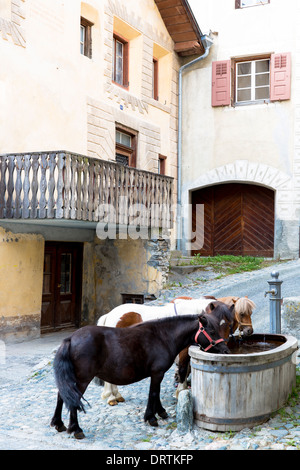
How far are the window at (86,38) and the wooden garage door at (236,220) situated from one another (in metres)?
6.36

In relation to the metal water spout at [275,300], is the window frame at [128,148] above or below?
above

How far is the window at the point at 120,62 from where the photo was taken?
15000 millimetres

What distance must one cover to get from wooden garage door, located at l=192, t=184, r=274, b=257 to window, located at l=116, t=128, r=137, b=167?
3.42 meters

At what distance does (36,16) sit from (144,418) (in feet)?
31.6

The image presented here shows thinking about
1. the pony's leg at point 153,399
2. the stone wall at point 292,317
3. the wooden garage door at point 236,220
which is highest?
the wooden garage door at point 236,220

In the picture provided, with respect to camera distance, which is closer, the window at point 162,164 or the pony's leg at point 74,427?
the pony's leg at point 74,427

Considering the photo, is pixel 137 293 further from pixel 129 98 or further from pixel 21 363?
pixel 129 98

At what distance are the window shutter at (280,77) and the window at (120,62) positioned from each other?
4.57 m

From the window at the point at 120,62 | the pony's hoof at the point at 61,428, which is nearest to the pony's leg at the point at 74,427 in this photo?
the pony's hoof at the point at 61,428

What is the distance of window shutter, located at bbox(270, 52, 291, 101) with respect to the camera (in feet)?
52.3

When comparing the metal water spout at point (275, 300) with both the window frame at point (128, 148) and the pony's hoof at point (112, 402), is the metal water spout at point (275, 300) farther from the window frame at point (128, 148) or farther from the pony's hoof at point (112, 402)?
the window frame at point (128, 148)

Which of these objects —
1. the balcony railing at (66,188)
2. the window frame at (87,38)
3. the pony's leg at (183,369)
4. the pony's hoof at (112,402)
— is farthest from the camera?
the window frame at (87,38)

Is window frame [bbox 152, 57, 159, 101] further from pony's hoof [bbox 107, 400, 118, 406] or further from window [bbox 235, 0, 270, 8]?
pony's hoof [bbox 107, 400, 118, 406]

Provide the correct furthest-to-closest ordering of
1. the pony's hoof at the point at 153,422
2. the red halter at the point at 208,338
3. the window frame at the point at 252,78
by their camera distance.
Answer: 1. the window frame at the point at 252,78
2. the pony's hoof at the point at 153,422
3. the red halter at the point at 208,338
